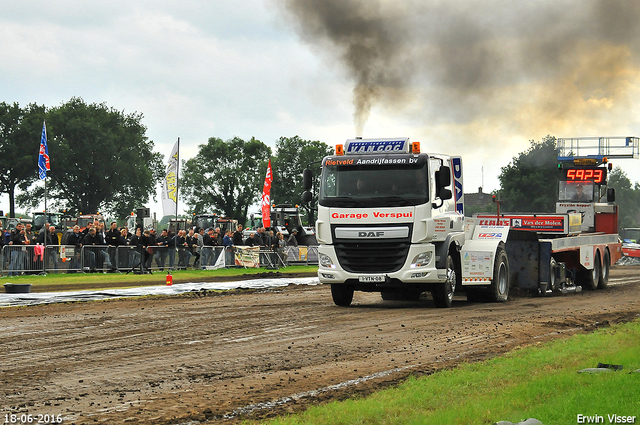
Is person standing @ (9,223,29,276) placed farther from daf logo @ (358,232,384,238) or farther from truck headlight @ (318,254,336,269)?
daf logo @ (358,232,384,238)

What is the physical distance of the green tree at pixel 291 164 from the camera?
4139 inches

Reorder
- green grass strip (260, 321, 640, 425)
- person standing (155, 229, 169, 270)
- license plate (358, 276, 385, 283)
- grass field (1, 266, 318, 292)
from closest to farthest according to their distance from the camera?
green grass strip (260, 321, 640, 425) → license plate (358, 276, 385, 283) → grass field (1, 266, 318, 292) → person standing (155, 229, 169, 270)

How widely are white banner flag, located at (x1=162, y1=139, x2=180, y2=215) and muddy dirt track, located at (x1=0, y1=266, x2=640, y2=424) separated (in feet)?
34.3

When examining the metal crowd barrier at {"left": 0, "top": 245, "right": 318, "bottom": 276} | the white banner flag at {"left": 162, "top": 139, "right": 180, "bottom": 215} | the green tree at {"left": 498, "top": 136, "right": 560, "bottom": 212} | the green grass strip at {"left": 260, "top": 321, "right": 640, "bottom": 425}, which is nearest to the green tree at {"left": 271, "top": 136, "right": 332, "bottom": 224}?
the green tree at {"left": 498, "top": 136, "right": 560, "bottom": 212}

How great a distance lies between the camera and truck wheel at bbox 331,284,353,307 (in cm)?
1711

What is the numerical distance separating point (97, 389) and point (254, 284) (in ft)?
54.1

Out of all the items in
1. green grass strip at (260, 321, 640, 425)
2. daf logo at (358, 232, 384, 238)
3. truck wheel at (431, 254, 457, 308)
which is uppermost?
daf logo at (358, 232, 384, 238)

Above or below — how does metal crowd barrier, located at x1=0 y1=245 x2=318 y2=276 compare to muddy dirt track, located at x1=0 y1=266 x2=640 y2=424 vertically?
above

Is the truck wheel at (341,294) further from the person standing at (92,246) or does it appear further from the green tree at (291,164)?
the green tree at (291,164)

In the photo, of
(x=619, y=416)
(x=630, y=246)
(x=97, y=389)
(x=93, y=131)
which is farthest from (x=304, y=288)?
(x=93, y=131)

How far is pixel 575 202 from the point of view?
27.2 metres

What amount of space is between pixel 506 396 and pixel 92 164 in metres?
77.8

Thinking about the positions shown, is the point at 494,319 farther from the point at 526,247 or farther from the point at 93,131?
the point at 93,131

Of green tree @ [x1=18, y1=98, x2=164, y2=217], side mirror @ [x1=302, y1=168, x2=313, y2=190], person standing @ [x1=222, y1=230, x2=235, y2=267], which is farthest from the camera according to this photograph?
green tree @ [x1=18, y1=98, x2=164, y2=217]
